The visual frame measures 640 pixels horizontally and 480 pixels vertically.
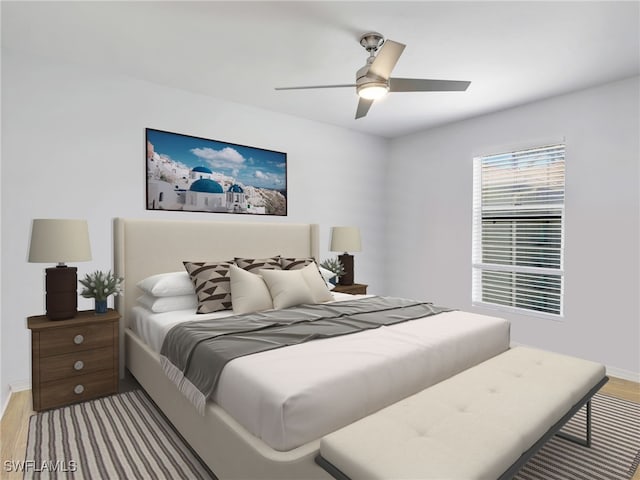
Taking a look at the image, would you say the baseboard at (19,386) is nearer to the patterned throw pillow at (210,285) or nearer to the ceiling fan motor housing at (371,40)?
the patterned throw pillow at (210,285)

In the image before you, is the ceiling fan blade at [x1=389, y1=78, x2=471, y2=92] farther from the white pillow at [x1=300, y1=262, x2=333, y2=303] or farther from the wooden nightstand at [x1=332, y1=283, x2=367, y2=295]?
the wooden nightstand at [x1=332, y1=283, x2=367, y2=295]

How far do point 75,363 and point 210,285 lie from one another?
1034mm

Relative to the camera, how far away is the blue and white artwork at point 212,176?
333 cm

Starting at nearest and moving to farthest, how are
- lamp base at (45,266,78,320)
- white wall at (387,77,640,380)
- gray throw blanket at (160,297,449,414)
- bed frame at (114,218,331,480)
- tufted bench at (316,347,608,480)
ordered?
tufted bench at (316,347,608,480) < bed frame at (114,218,331,480) < gray throw blanket at (160,297,449,414) < lamp base at (45,266,78,320) < white wall at (387,77,640,380)

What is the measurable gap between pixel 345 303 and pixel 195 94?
2468 mm

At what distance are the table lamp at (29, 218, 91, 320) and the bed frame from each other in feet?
1.47

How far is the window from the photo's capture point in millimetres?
3711

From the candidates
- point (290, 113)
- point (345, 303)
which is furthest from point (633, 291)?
point (290, 113)

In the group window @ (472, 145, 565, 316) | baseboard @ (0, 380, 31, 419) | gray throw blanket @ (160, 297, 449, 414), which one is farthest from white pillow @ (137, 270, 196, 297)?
window @ (472, 145, 565, 316)

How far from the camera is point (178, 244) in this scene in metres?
3.28

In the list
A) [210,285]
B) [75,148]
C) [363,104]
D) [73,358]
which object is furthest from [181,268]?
[363,104]

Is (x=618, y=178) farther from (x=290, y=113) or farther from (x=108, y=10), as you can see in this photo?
(x=108, y=10)

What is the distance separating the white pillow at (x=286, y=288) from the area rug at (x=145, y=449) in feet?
3.61

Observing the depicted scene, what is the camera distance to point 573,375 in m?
1.91
